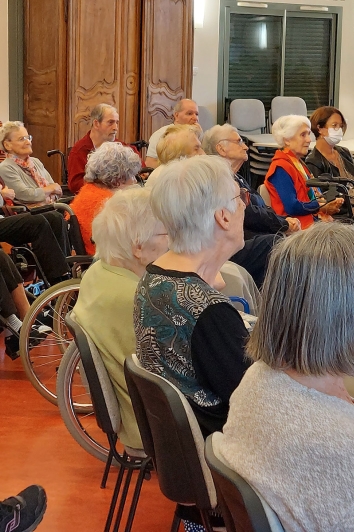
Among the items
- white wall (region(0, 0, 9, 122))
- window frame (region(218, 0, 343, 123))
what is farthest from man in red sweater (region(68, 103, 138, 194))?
window frame (region(218, 0, 343, 123))

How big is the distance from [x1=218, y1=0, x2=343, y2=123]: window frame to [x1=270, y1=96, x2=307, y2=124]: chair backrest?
0.57 m

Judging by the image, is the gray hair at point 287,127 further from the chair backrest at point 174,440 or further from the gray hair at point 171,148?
the chair backrest at point 174,440

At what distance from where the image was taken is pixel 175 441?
1826mm

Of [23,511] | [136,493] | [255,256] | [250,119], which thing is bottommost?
[23,511]

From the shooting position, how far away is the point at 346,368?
1318 millimetres

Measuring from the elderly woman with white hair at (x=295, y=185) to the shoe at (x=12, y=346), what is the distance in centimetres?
182

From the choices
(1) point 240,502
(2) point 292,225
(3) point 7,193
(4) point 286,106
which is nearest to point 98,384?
(1) point 240,502

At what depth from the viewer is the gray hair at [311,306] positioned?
51.2 inches

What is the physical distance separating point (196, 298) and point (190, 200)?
0.30 meters

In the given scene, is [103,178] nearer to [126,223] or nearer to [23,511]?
[126,223]

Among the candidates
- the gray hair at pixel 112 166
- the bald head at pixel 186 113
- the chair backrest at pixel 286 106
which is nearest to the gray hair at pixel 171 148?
the gray hair at pixel 112 166

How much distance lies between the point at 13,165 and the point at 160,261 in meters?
3.67

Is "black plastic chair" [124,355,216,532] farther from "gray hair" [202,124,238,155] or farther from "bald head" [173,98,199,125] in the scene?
"bald head" [173,98,199,125]

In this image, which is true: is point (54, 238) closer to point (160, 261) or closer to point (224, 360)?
point (160, 261)
